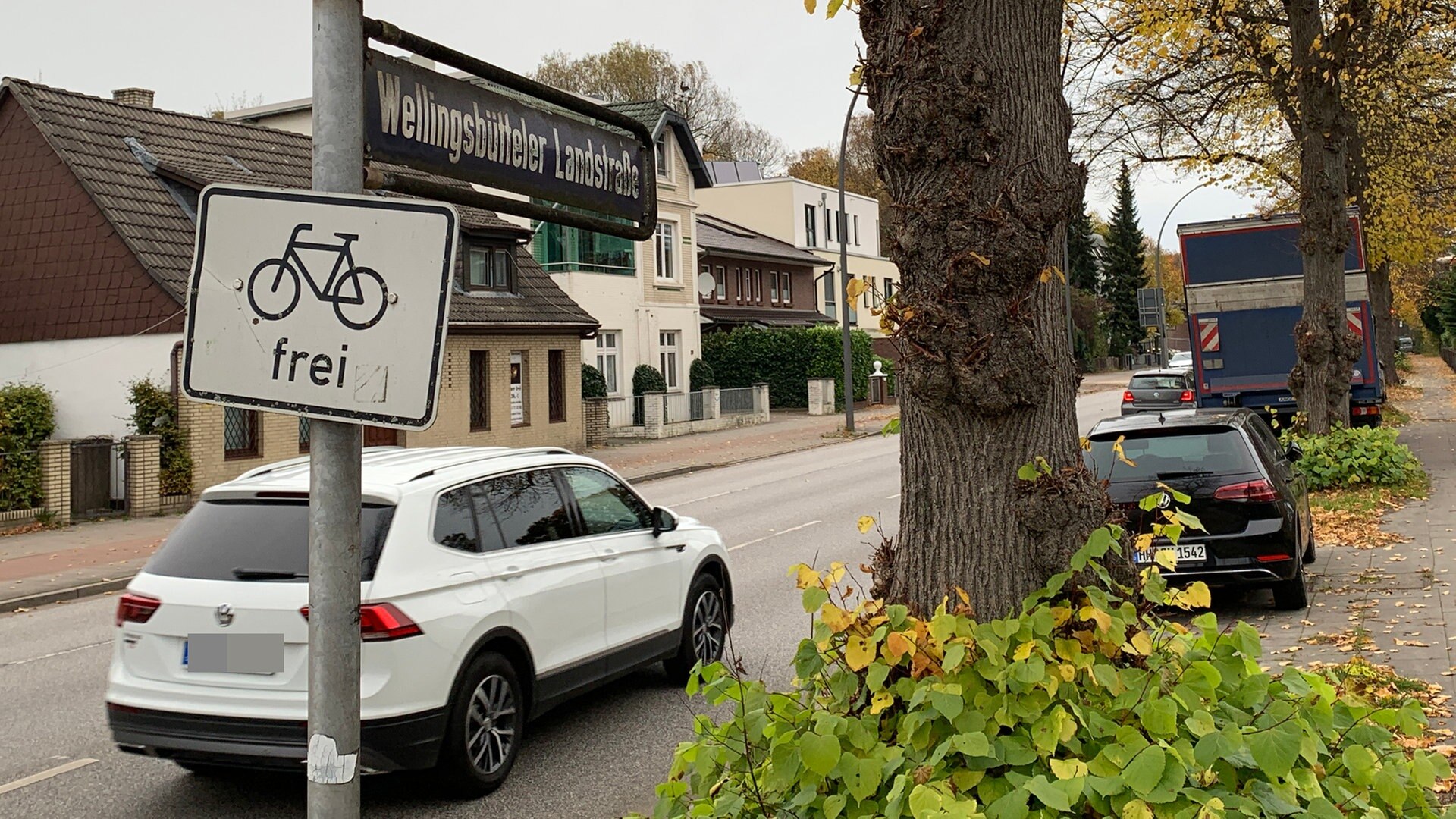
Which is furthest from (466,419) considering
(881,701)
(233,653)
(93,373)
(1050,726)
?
(1050,726)

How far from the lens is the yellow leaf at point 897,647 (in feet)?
12.2

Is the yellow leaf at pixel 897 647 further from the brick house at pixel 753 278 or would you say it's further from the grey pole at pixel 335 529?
the brick house at pixel 753 278

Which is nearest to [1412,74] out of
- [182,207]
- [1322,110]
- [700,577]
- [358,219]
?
[1322,110]

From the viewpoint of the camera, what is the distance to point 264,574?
5.95 meters

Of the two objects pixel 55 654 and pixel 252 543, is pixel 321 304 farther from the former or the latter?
pixel 55 654

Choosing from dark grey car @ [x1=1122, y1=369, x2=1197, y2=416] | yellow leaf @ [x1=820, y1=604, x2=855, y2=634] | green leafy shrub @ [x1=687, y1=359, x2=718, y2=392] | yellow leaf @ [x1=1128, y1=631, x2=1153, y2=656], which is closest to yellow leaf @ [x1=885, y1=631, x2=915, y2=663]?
yellow leaf @ [x1=820, y1=604, x2=855, y2=634]

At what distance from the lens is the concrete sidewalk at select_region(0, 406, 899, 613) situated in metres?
14.2

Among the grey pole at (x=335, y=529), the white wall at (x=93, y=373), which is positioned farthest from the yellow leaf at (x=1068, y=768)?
the white wall at (x=93, y=373)

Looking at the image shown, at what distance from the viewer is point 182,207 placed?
24.3 m

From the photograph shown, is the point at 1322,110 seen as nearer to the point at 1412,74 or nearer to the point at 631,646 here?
the point at 1412,74

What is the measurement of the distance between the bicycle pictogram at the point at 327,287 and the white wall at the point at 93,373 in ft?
69.9

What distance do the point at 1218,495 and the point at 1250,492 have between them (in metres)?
0.23

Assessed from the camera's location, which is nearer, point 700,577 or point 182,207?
point 700,577

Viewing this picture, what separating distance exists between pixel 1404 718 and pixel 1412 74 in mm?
24011
